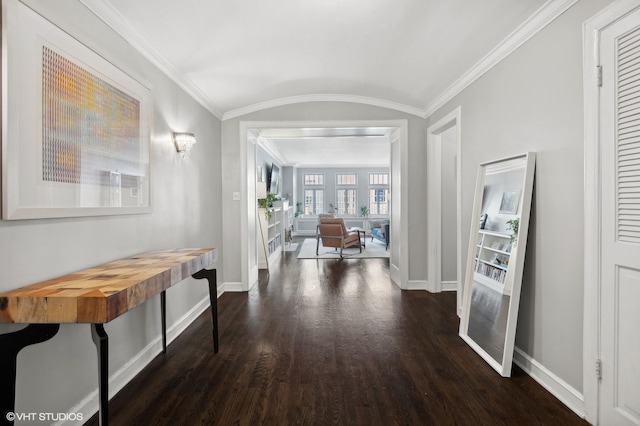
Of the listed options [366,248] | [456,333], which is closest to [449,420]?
[456,333]

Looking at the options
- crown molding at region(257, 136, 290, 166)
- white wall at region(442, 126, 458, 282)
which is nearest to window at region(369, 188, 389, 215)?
crown molding at region(257, 136, 290, 166)

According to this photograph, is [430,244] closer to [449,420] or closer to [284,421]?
[449,420]

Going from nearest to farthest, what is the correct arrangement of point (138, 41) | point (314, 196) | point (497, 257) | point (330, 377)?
1. point (330, 377)
2. point (138, 41)
3. point (497, 257)
4. point (314, 196)

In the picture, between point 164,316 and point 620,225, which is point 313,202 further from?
point 620,225

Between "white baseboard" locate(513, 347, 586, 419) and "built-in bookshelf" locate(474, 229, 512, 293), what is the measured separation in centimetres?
49

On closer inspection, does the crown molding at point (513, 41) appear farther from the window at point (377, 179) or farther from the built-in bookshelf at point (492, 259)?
the window at point (377, 179)

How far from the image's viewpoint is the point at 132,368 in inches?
89.7

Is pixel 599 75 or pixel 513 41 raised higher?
pixel 513 41

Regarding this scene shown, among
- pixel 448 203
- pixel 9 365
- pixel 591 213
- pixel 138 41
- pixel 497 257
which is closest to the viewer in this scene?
pixel 9 365

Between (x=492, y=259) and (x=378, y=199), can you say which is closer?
(x=492, y=259)

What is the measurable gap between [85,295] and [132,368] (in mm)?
1324

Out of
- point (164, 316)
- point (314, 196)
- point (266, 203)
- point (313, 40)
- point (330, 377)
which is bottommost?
point (330, 377)

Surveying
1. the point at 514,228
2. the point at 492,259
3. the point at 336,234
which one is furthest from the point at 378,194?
the point at 514,228

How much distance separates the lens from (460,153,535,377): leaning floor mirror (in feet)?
7.34
